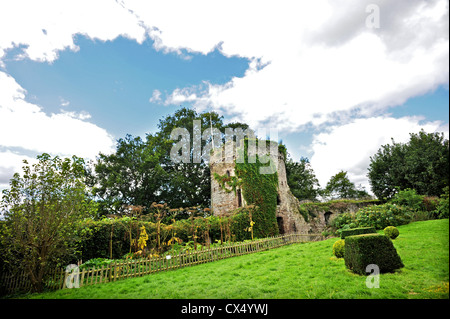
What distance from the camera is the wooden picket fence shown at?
23.6ft

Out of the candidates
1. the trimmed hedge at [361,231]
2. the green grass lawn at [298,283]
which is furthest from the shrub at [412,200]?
the trimmed hedge at [361,231]

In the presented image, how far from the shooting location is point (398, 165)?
26078 mm

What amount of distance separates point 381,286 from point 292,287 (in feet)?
5.96

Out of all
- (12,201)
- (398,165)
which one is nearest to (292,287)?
(12,201)

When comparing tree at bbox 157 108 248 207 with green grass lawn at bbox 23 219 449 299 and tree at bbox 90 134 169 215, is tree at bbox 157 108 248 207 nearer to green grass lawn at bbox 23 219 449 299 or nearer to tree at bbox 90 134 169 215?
tree at bbox 90 134 169 215

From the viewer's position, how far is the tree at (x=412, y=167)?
73.6 ft

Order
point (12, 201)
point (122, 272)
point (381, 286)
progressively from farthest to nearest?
point (122, 272), point (12, 201), point (381, 286)

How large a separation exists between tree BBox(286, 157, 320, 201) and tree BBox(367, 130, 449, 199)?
10.2 metres

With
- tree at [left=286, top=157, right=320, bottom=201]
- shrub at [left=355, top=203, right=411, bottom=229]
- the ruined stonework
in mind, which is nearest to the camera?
shrub at [left=355, top=203, right=411, bottom=229]

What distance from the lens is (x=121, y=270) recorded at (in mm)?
8336

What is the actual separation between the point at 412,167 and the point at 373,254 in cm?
2394

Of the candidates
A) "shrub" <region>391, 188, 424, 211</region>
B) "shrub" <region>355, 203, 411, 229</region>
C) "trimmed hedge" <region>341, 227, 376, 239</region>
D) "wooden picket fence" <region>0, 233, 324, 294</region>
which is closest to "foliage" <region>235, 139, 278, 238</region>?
"wooden picket fence" <region>0, 233, 324, 294</region>

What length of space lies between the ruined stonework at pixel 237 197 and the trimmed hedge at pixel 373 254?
13160 mm
